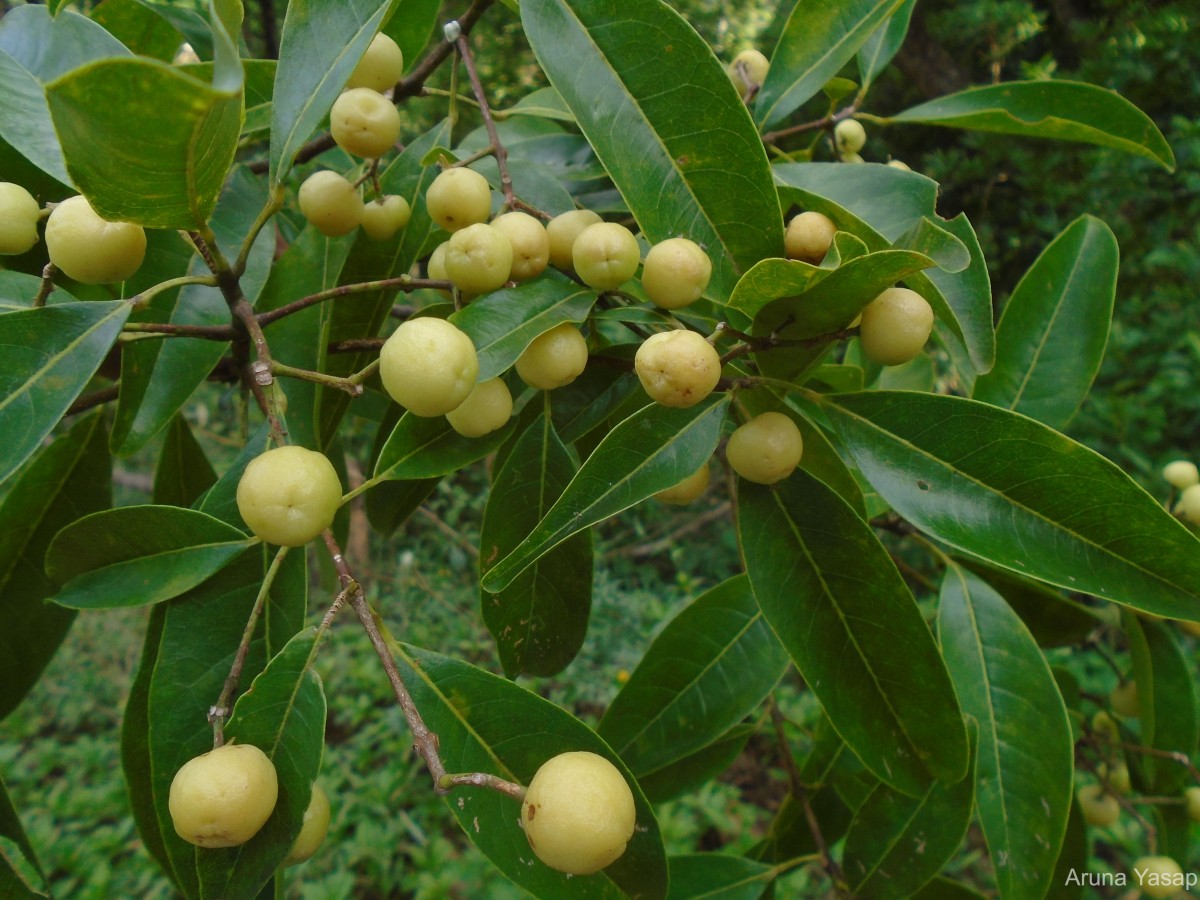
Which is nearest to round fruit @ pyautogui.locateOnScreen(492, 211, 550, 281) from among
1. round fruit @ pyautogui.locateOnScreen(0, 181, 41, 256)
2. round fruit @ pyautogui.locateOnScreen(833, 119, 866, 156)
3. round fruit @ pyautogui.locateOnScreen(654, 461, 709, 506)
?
round fruit @ pyautogui.locateOnScreen(654, 461, 709, 506)

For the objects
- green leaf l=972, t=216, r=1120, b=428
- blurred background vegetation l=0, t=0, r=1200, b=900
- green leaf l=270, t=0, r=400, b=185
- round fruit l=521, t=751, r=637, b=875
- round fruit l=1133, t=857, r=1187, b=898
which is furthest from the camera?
blurred background vegetation l=0, t=0, r=1200, b=900

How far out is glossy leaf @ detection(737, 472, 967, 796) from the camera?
2.24ft

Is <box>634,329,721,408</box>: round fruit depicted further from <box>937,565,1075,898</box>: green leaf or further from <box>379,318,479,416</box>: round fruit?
<box>937,565,1075,898</box>: green leaf

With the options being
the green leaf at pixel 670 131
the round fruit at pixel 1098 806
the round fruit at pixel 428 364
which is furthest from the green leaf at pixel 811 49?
the round fruit at pixel 1098 806

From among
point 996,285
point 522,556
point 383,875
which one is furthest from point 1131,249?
point 383,875

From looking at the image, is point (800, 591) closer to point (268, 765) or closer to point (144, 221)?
point (268, 765)

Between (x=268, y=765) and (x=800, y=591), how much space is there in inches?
17.4

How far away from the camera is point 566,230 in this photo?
0.71 m

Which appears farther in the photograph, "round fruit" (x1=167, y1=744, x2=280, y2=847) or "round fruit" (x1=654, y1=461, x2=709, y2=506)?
"round fruit" (x1=654, y1=461, x2=709, y2=506)

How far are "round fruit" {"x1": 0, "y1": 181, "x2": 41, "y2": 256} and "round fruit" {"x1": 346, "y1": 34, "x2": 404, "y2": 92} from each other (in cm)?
31

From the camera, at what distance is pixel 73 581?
708mm

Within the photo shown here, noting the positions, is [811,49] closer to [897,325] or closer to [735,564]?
[897,325]

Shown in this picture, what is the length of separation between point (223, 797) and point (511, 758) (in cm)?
20

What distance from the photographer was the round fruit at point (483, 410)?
65 cm
